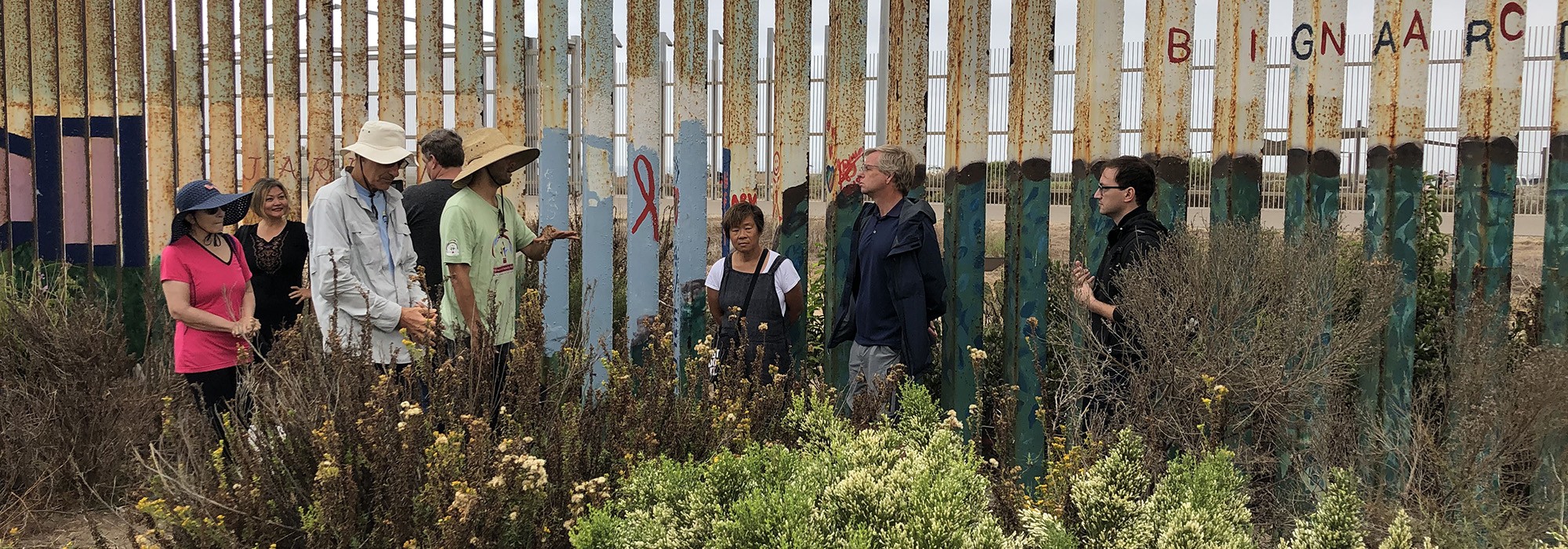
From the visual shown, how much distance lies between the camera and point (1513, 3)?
447cm

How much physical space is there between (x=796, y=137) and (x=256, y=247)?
8.22 ft

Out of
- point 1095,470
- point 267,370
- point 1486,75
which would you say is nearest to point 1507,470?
point 1486,75

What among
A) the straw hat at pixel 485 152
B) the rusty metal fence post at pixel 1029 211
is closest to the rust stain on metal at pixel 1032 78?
the rusty metal fence post at pixel 1029 211

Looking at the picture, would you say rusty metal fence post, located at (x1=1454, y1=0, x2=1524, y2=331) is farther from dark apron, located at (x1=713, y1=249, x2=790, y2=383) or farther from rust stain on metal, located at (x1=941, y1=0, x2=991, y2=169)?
dark apron, located at (x1=713, y1=249, x2=790, y2=383)

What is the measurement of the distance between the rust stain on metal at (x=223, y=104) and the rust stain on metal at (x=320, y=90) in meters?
0.47

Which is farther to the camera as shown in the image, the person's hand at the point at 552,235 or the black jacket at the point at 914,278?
the person's hand at the point at 552,235

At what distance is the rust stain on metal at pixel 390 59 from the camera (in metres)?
5.65

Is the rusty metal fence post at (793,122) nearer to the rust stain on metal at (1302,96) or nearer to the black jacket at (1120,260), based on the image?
Answer: the black jacket at (1120,260)

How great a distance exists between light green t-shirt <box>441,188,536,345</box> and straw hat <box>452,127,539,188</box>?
76 millimetres

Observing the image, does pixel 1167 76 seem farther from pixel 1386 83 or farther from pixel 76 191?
pixel 76 191

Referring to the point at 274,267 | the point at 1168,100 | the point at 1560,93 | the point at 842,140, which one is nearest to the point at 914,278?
the point at 842,140

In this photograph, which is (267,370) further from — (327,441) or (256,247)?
(256,247)

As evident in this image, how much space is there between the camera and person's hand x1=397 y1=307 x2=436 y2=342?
3.97 meters

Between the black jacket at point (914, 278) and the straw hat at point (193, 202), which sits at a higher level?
the straw hat at point (193, 202)
